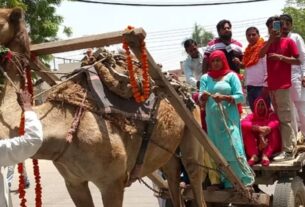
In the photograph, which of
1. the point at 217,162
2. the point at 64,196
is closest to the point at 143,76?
the point at 217,162

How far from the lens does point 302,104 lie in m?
7.21

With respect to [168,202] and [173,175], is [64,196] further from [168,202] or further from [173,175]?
[173,175]

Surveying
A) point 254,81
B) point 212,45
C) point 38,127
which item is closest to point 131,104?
point 38,127

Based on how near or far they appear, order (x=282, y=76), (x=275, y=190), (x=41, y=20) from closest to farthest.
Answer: (x=275, y=190)
(x=282, y=76)
(x=41, y=20)

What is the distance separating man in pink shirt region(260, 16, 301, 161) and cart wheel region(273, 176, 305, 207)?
0.41 m

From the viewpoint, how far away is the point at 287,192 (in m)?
5.96

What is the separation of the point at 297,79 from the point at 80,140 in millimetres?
3804

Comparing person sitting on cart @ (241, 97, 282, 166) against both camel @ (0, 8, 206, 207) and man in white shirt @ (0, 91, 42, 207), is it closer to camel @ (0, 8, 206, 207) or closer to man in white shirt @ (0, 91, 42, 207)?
camel @ (0, 8, 206, 207)

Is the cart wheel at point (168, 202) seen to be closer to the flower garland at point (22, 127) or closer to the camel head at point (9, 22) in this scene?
the flower garland at point (22, 127)

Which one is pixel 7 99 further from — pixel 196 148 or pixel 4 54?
pixel 196 148

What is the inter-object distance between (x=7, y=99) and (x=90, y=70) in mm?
884

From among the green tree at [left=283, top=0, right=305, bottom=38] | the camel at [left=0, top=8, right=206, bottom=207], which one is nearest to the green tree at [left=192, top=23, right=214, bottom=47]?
the green tree at [left=283, top=0, right=305, bottom=38]

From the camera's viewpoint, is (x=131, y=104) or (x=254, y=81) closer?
(x=131, y=104)

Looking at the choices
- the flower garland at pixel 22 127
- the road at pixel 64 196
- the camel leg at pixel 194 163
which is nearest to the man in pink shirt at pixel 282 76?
the camel leg at pixel 194 163
